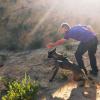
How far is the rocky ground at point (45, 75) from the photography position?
302 inches

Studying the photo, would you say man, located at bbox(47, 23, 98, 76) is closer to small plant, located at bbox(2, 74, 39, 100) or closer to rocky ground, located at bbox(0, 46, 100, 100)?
rocky ground, located at bbox(0, 46, 100, 100)

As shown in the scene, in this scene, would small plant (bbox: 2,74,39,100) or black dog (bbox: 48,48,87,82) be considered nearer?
small plant (bbox: 2,74,39,100)

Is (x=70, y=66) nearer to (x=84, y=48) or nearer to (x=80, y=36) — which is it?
(x=84, y=48)

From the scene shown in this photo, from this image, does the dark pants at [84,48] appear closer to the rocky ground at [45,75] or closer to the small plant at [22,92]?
the rocky ground at [45,75]

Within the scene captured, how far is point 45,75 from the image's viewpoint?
9.10 metres

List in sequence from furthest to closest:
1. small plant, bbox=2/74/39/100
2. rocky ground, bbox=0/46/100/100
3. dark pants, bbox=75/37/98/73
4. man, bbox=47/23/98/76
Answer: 1. dark pants, bbox=75/37/98/73
2. man, bbox=47/23/98/76
3. rocky ground, bbox=0/46/100/100
4. small plant, bbox=2/74/39/100

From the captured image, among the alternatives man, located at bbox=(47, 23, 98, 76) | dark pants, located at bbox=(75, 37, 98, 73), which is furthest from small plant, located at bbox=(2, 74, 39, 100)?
dark pants, located at bbox=(75, 37, 98, 73)

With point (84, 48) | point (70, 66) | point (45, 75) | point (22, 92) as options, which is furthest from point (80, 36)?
point (22, 92)

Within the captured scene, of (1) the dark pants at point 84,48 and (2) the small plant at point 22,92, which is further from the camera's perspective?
(1) the dark pants at point 84,48

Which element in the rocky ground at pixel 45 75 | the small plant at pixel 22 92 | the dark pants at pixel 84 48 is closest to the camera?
the small plant at pixel 22 92

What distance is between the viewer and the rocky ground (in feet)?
25.2

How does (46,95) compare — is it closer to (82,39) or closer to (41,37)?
(82,39)

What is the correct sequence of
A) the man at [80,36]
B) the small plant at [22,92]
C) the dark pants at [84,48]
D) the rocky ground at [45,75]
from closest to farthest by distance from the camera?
1. the small plant at [22,92]
2. the rocky ground at [45,75]
3. the man at [80,36]
4. the dark pants at [84,48]

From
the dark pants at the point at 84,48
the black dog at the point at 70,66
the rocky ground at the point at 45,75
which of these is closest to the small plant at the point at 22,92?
the rocky ground at the point at 45,75
